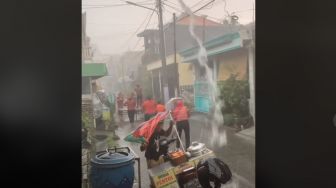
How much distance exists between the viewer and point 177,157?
7.82ft

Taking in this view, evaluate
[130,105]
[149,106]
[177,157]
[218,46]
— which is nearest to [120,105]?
[130,105]

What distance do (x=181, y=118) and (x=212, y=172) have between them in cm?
47

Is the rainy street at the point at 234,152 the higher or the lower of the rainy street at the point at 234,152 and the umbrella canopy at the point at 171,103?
the lower

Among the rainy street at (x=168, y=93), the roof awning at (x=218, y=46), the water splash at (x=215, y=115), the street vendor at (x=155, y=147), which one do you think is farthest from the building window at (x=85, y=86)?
the water splash at (x=215, y=115)

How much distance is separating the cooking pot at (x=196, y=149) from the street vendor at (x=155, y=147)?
20 centimetres

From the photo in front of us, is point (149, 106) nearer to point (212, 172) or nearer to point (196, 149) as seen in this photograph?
point (196, 149)

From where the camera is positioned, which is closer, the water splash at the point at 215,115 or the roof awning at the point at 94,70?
the roof awning at the point at 94,70

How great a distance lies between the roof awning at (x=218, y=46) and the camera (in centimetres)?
237

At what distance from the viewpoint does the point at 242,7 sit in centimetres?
239

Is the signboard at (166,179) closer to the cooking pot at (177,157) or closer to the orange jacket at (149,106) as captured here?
the cooking pot at (177,157)

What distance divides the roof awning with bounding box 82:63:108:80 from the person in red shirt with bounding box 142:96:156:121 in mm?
365

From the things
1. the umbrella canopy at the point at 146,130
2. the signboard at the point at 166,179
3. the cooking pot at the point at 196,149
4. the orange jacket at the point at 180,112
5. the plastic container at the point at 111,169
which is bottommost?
the signboard at the point at 166,179
